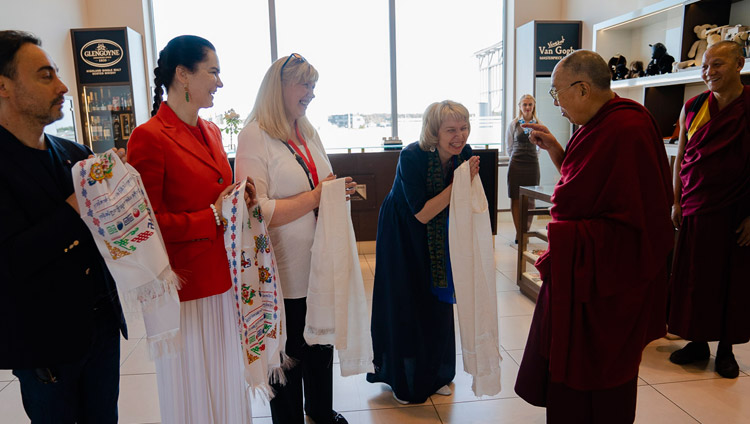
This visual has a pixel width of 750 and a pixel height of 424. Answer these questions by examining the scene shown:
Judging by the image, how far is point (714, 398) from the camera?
2311 mm

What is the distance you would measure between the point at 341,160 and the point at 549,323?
340 cm

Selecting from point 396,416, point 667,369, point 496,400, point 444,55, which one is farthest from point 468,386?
point 444,55

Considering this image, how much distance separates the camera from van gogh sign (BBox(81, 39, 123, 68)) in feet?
18.6

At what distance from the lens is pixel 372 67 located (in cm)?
689

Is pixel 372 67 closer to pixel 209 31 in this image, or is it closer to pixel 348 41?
pixel 348 41

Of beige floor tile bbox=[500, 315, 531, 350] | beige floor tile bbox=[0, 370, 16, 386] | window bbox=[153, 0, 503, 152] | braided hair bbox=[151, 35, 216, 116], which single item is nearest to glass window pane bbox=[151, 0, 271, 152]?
window bbox=[153, 0, 503, 152]

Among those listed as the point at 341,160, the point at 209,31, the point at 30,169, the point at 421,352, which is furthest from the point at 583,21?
the point at 30,169

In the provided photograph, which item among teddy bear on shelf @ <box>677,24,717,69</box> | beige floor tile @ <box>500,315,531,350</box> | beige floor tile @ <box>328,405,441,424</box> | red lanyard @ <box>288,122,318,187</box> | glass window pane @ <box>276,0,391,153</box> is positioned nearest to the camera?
red lanyard @ <box>288,122,318,187</box>

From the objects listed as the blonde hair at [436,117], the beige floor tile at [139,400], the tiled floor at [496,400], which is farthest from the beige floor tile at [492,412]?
the beige floor tile at [139,400]

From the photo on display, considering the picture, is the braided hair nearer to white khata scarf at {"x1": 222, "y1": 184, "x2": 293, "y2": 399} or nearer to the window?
white khata scarf at {"x1": 222, "y1": 184, "x2": 293, "y2": 399}

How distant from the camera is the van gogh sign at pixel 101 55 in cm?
566

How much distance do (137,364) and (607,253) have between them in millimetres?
2680

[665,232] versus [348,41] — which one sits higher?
[348,41]

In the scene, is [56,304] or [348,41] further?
[348,41]
